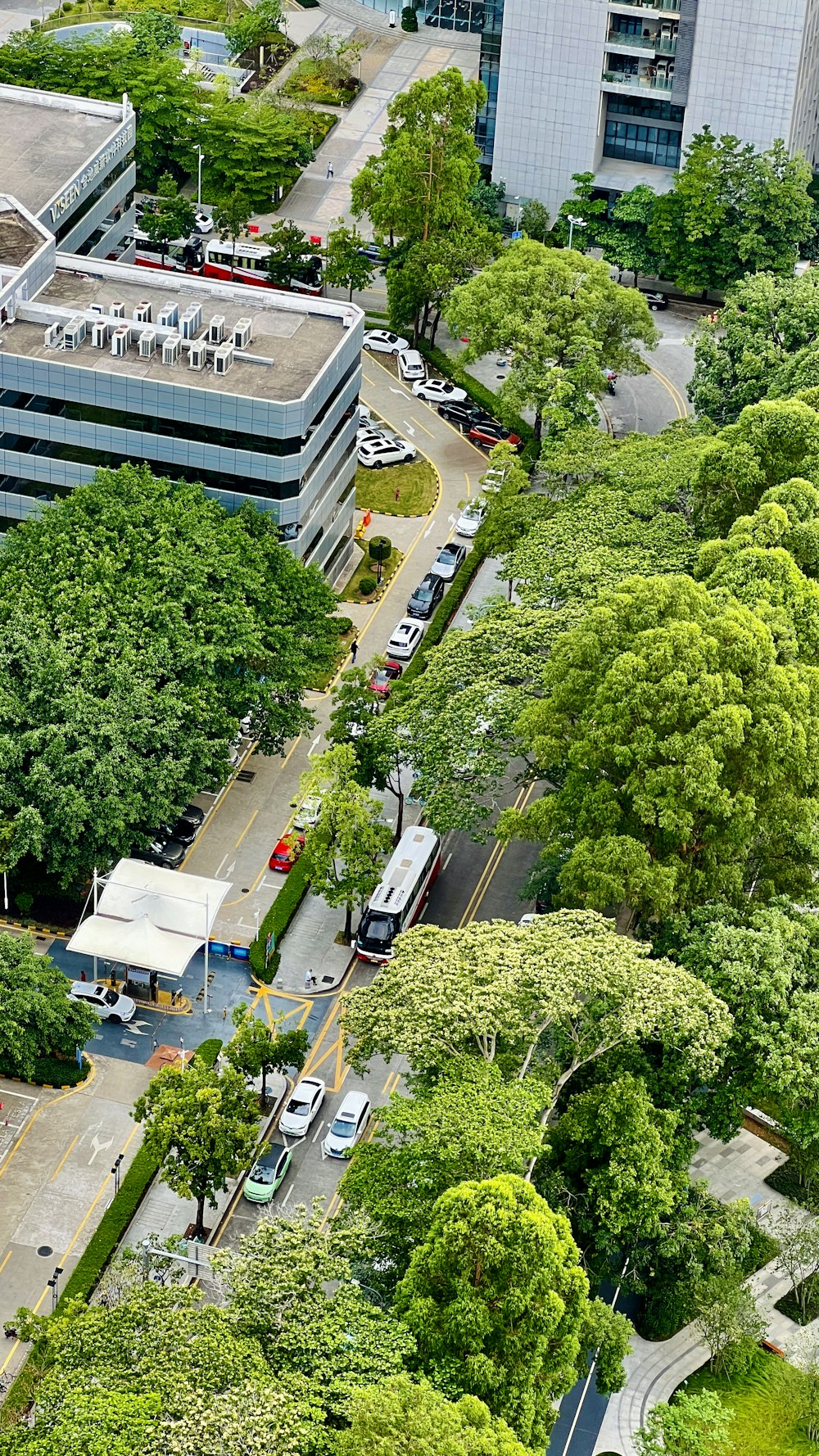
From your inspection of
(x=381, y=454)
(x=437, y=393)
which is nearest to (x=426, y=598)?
(x=381, y=454)

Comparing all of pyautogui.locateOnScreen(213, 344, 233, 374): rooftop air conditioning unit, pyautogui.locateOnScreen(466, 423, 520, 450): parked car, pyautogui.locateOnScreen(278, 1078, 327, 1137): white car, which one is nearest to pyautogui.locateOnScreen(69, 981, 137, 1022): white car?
pyautogui.locateOnScreen(278, 1078, 327, 1137): white car

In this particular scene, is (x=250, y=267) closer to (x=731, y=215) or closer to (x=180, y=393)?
(x=731, y=215)

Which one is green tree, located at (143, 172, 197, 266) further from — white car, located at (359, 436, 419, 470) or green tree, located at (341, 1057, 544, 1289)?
green tree, located at (341, 1057, 544, 1289)

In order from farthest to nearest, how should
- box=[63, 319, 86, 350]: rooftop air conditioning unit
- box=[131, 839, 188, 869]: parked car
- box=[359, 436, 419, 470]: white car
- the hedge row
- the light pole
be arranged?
the light pole → box=[359, 436, 419, 470]: white car → box=[63, 319, 86, 350]: rooftop air conditioning unit → box=[131, 839, 188, 869]: parked car → the hedge row

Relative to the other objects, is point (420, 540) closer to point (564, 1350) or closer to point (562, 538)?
point (562, 538)

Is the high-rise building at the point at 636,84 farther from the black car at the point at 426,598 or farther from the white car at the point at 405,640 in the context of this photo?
the white car at the point at 405,640
